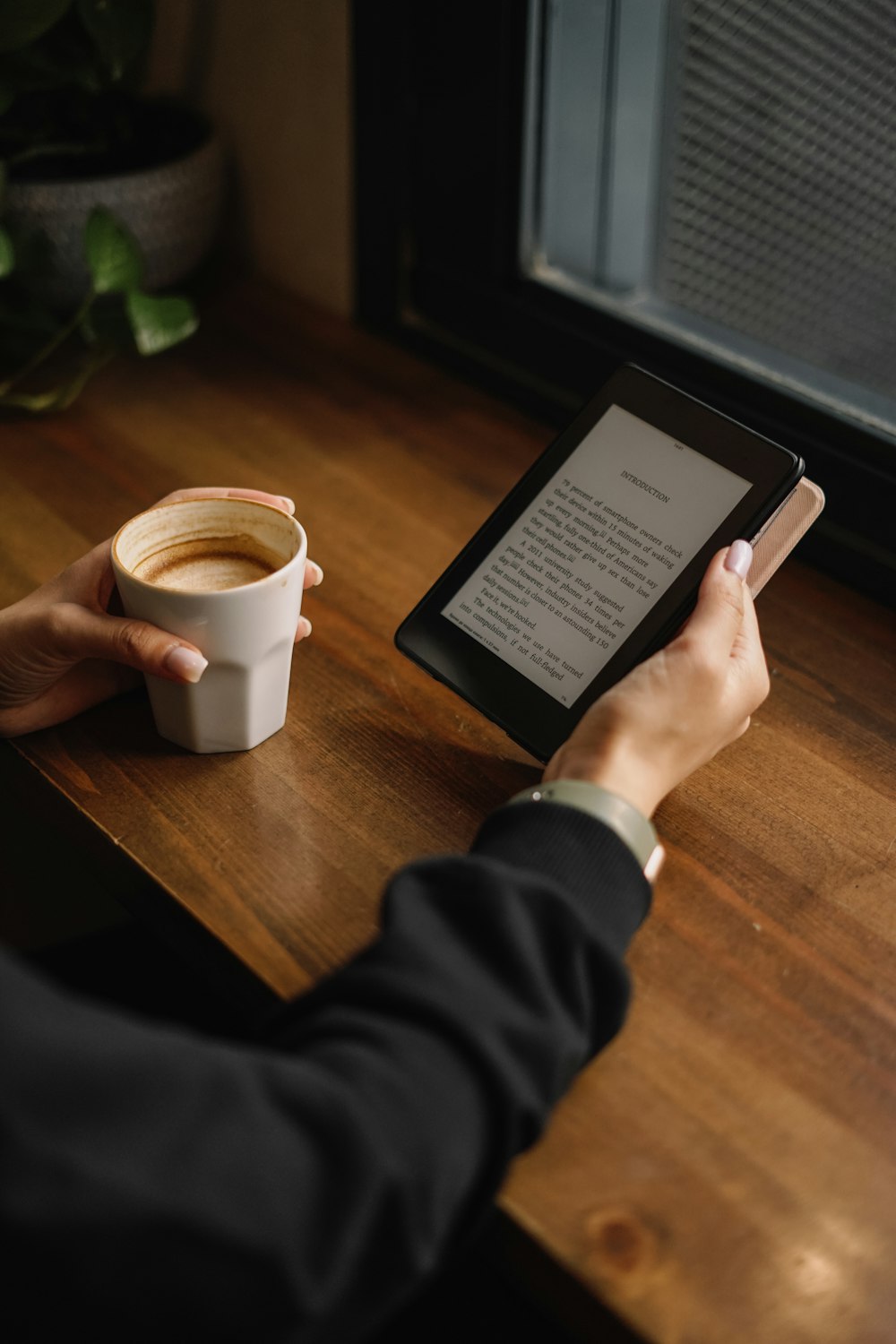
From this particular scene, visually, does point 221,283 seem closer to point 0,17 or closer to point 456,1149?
point 0,17

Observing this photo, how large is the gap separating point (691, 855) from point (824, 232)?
634mm

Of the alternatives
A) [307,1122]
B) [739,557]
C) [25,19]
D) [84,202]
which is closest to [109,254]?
[84,202]

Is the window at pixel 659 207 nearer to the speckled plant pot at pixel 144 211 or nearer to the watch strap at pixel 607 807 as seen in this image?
the speckled plant pot at pixel 144 211

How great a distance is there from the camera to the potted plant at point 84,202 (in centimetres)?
121

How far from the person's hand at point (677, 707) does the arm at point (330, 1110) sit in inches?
2.8

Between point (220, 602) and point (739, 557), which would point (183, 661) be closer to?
point (220, 602)

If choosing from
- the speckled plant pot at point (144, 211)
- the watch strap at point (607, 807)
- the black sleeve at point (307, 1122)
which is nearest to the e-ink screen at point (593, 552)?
the watch strap at point (607, 807)

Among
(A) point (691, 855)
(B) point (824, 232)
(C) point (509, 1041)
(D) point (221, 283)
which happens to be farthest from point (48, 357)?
(C) point (509, 1041)

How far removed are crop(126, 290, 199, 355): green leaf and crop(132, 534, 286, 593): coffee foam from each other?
462mm

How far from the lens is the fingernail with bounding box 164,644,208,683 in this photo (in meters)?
0.74

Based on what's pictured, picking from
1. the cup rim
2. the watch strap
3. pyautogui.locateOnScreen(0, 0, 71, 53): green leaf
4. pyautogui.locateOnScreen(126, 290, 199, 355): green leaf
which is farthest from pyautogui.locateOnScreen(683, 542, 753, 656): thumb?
pyautogui.locateOnScreen(0, 0, 71, 53): green leaf

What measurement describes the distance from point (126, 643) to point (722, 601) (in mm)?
360

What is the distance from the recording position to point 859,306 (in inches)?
43.9

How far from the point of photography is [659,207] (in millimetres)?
1252
